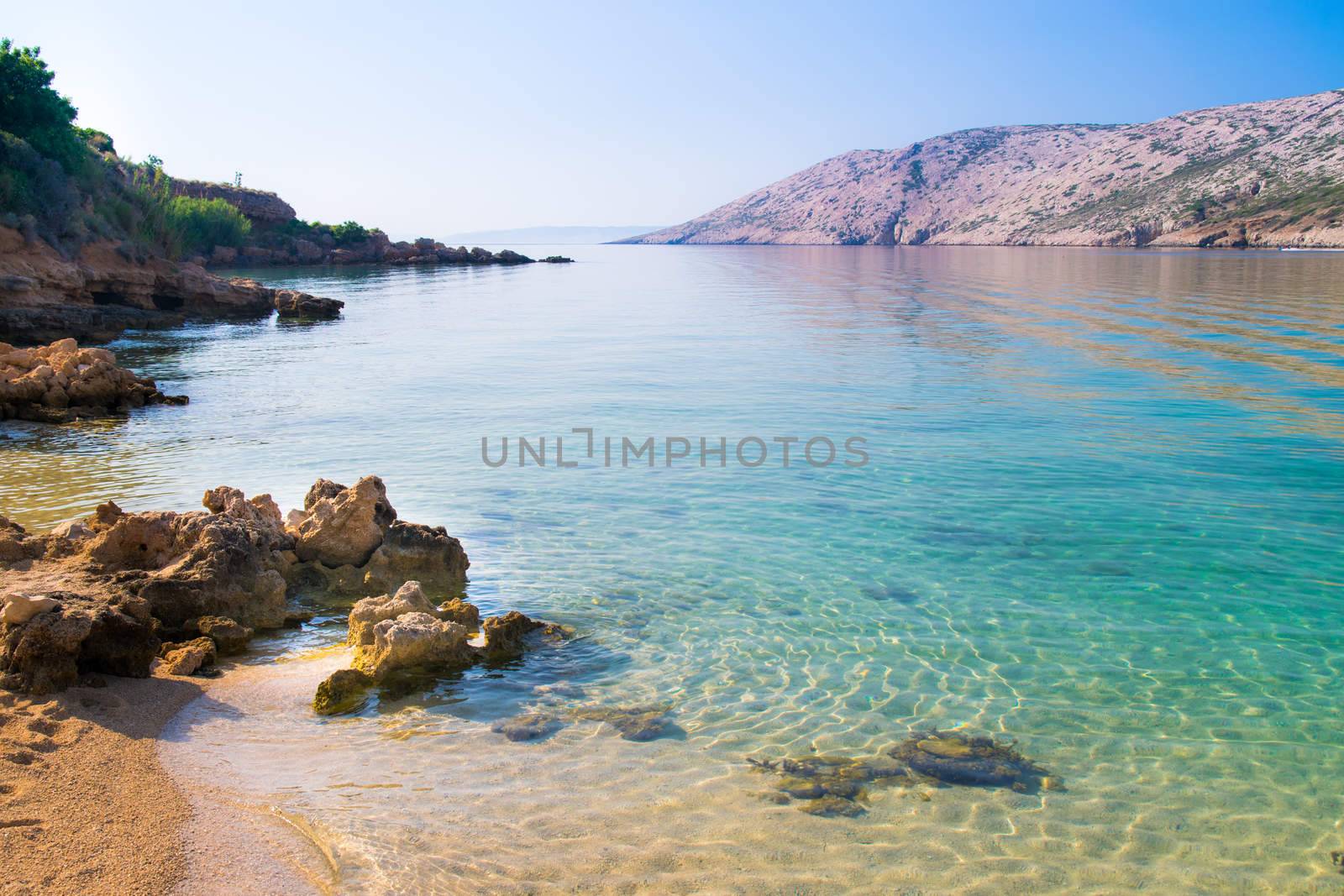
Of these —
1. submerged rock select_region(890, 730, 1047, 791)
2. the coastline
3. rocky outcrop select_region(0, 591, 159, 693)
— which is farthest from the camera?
rocky outcrop select_region(0, 591, 159, 693)

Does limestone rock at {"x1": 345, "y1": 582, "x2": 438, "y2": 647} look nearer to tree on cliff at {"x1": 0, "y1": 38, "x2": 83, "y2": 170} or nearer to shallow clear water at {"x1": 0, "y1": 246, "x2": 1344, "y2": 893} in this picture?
shallow clear water at {"x1": 0, "y1": 246, "x2": 1344, "y2": 893}

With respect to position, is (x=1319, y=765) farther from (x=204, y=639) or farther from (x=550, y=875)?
(x=204, y=639)

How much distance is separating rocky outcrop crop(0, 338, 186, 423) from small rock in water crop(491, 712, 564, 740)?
13.4m

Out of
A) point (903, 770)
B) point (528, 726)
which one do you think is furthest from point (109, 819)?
point (903, 770)

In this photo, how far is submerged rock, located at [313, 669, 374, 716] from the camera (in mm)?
5809

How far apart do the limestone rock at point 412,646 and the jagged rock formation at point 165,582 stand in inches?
0.7

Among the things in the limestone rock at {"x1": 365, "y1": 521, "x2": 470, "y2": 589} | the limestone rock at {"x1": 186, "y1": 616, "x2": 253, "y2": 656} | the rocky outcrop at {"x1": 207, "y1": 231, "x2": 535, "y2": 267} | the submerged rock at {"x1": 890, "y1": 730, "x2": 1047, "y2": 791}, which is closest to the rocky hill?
the rocky outcrop at {"x1": 207, "y1": 231, "x2": 535, "y2": 267}

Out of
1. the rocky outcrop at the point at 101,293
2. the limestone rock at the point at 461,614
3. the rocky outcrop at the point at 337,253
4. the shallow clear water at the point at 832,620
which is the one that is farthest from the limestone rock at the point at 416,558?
the rocky outcrop at the point at 337,253

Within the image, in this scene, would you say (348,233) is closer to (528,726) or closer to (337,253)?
(337,253)

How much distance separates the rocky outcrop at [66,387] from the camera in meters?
15.4

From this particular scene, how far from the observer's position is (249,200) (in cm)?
8769

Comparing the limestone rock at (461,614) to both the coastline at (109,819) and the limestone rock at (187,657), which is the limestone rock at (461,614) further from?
the coastline at (109,819)

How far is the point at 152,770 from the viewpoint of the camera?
15.7 feet

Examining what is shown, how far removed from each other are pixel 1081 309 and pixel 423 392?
78.6ft
